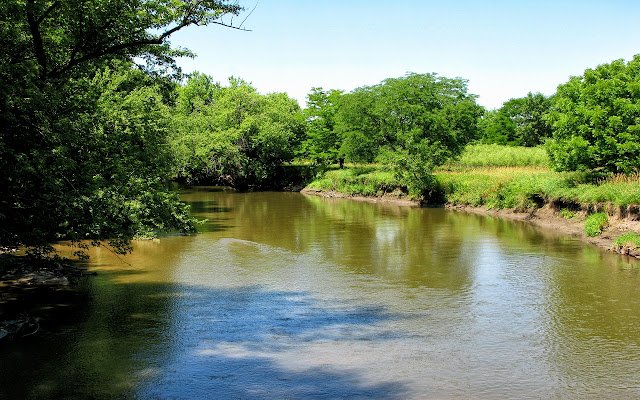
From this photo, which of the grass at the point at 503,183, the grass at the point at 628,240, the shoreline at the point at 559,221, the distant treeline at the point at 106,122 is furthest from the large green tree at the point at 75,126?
the grass at the point at 503,183

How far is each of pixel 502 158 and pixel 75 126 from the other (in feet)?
160

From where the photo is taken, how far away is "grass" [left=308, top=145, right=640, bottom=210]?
30.0m

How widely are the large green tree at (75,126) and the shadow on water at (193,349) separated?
7.91 feet

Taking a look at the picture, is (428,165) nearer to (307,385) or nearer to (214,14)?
(214,14)

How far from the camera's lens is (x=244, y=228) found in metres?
34.6

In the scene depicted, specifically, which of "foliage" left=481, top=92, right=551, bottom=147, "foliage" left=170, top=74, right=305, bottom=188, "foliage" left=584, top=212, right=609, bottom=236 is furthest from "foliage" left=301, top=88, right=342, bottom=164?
"foliage" left=584, top=212, right=609, bottom=236

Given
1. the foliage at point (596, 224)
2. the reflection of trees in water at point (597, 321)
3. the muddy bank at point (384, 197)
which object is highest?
the muddy bank at point (384, 197)

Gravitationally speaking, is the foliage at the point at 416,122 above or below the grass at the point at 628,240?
above

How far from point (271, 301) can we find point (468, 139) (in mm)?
39087

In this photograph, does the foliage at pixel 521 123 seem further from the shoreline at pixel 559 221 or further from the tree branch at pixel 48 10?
the tree branch at pixel 48 10

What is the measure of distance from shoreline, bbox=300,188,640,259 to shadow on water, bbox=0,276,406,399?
15.5 metres

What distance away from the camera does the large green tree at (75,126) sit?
11820 millimetres

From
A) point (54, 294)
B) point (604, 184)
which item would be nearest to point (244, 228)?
point (54, 294)

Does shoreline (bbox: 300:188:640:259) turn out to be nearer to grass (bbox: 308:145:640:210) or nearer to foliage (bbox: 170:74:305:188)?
grass (bbox: 308:145:640:210)
